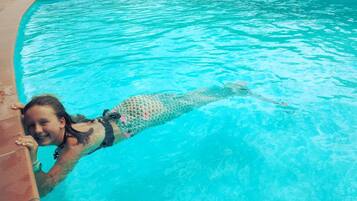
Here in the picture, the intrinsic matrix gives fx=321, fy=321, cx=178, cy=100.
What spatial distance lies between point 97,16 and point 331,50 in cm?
706

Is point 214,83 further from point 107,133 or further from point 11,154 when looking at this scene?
point 11,154

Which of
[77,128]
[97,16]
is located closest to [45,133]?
[77,128]

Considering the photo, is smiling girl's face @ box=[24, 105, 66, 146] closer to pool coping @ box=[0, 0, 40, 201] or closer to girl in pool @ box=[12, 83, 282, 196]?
girl in pool @ box=[12, 83, 282, 196]

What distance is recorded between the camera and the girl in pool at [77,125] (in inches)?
99.7

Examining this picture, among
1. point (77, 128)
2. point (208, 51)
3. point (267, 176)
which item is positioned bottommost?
point (267, 176)

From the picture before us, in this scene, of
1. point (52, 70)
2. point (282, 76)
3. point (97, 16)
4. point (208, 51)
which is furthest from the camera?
point (97, 16)

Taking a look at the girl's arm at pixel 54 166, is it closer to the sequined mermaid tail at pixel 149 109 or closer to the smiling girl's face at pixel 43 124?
the smiling girl's face at pixel 43 124

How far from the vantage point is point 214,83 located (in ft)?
18.7

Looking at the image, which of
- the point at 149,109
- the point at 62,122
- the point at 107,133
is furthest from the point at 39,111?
the point at 149,109

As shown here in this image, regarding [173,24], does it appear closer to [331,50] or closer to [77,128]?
[331,50]

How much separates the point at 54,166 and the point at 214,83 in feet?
11.7

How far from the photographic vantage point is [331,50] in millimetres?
6605

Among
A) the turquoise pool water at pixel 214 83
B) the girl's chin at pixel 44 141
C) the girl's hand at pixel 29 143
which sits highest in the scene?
the girl's hand at pixel 29 143

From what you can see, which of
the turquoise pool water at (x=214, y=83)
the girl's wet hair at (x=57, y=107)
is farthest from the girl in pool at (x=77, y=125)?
the turquoise pool water at (x=214, y=83)
